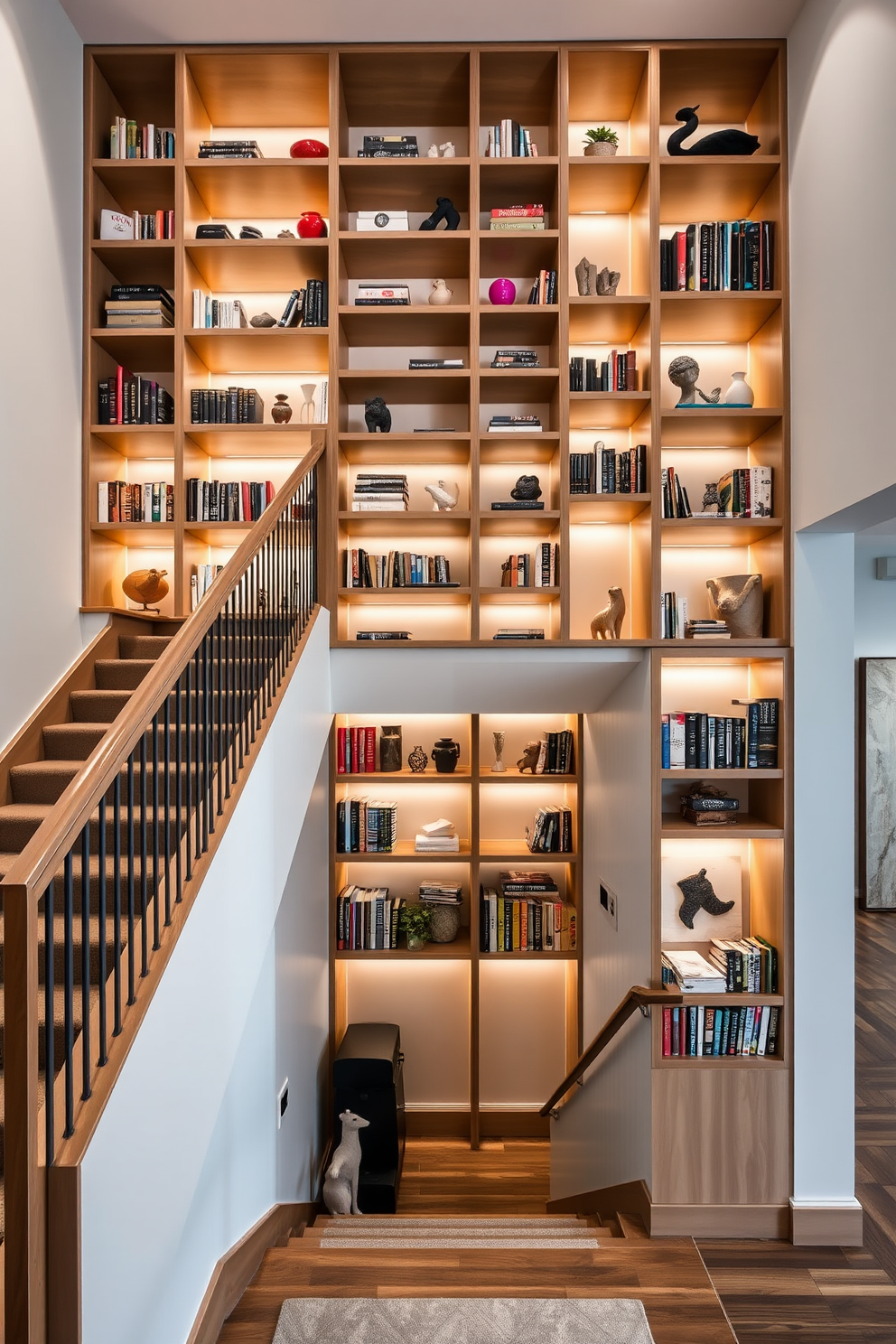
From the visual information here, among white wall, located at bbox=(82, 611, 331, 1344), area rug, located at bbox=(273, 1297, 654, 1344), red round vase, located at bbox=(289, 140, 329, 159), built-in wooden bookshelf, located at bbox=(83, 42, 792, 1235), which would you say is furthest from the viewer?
red round vase, located at bbox=(289, 140, 329, 159)

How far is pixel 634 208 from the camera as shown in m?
3.68

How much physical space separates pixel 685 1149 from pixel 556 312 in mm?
3467

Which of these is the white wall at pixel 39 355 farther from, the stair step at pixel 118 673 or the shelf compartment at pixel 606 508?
the shelf compartment at pixel 606 508

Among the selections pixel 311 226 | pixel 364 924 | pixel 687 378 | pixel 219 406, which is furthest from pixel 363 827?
pixel 311 226

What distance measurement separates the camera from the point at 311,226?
11.6 ft

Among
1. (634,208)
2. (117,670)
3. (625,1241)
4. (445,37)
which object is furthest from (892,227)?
(625,1241)

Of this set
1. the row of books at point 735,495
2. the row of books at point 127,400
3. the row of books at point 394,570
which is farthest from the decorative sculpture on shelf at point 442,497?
the row of books at point 127,400

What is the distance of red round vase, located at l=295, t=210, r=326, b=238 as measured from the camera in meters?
3.53

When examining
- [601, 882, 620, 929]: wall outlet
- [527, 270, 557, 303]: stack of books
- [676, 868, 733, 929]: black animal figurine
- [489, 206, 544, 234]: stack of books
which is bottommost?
[601, 882, 620, 929]: wall outlet

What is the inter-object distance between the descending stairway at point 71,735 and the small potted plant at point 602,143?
2.83m

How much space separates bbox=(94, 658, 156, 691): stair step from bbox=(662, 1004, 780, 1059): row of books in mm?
→ 2582

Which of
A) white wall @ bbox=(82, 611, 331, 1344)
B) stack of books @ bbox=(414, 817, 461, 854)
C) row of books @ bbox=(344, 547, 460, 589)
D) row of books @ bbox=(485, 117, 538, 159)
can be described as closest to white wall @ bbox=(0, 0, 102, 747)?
white wall @ bbox=(82, 611, 331, 1344)

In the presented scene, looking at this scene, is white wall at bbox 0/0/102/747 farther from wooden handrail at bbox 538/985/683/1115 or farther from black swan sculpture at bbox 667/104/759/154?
wooden handrail at bbox 538/985/683/1115

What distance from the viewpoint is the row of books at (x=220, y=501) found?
3559 mm
